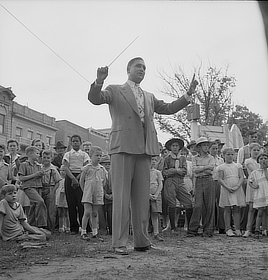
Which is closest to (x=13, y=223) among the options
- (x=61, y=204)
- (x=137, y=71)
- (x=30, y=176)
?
(x=30, y=176)

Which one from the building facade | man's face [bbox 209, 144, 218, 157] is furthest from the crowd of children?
the building facade

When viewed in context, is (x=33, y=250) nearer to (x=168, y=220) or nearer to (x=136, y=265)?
(x=136, y=265)

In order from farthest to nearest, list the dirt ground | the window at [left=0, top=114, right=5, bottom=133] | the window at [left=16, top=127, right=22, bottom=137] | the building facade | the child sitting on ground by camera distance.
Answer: the window at [left=16, top=127, right=22, bottom=137], the building facade, the window at [left=0, top=114, right=5, bottom=133], the child sitting on ground, the dirt ground

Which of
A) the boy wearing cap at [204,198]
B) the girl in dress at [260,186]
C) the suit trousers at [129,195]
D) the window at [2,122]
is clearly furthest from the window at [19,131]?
the suit trousers at [129,195]

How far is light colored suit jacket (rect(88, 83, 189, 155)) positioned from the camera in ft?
14.2

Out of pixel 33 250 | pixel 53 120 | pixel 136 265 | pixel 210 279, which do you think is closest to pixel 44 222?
pixel 33 250

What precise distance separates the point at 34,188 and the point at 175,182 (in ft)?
7.67

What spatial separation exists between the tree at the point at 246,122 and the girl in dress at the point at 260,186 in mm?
16889

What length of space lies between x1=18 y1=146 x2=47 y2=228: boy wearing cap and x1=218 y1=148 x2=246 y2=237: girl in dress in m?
2.95

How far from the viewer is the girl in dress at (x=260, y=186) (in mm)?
6723

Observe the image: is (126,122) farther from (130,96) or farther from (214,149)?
(214,149)

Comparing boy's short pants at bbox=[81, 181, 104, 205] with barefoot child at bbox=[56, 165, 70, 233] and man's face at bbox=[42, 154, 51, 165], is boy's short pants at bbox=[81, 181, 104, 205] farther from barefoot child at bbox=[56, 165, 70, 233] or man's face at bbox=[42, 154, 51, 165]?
barefoot child at bbox=[56, 165, 70, 233]

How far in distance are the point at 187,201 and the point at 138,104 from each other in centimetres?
296

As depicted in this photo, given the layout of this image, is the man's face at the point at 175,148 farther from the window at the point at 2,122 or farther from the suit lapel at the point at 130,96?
the window at the point at 2,122
